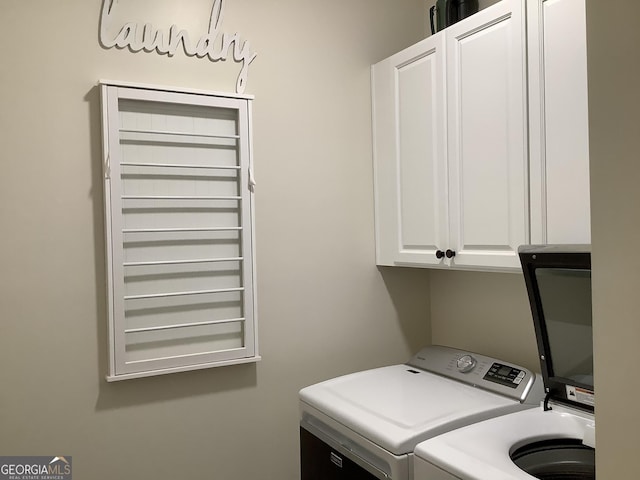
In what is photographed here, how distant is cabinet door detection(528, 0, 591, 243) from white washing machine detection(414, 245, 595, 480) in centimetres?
11

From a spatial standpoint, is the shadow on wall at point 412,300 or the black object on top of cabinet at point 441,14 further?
the shadow on wall at point 412,300

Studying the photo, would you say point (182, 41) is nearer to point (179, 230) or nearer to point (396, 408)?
point (179, 230)

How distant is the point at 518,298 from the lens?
2.13 meters

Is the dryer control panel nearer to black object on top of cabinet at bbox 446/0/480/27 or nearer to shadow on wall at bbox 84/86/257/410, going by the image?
shadow on wall at bbox 84/86/257/410

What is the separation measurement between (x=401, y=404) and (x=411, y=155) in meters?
0.94

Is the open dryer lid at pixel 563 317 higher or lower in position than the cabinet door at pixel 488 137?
lower

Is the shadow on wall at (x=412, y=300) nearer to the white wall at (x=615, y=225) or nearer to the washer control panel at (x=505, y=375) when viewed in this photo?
the washer control panel at (x=505, y=375)

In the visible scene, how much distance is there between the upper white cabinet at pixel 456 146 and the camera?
172 cm

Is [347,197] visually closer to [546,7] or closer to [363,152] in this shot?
[363,152]

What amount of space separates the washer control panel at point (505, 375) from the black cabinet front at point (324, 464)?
584 millimetres

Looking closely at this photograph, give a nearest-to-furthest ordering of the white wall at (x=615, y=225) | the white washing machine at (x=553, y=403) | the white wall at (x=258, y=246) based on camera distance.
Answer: the white wall at (x=615, y=225), the white washing machine at (x=553, y=403), the white wall at (x=258, y=246)

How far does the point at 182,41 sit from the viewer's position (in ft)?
6.61

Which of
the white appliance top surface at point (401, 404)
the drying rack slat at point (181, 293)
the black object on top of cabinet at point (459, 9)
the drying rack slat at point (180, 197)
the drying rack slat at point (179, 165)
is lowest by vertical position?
the white appliance top surface at point (401, 404)

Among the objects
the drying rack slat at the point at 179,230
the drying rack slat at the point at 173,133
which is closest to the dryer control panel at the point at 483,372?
the drying rack slat at the point at 179,230
